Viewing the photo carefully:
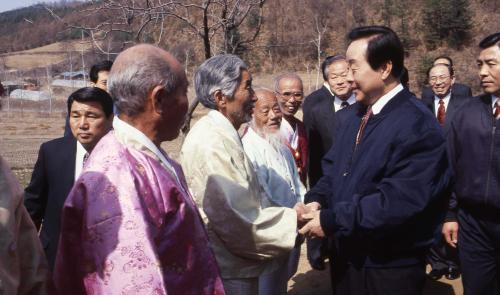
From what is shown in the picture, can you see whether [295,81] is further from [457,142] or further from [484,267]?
[484,267]

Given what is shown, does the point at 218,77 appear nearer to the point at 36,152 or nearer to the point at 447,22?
the point at 36,152

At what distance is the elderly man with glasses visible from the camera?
4.42m

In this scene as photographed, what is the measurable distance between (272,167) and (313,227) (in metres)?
0.74

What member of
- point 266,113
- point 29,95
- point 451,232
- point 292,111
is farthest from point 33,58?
point 451,232

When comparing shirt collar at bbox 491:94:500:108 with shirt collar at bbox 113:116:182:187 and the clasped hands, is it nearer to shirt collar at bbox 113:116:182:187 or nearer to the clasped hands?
the clasped hands

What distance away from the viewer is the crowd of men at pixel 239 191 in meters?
1.47

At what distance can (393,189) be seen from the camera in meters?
2.23

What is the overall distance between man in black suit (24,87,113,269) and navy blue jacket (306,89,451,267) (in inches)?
58.9

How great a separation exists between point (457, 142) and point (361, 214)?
4.21 feet

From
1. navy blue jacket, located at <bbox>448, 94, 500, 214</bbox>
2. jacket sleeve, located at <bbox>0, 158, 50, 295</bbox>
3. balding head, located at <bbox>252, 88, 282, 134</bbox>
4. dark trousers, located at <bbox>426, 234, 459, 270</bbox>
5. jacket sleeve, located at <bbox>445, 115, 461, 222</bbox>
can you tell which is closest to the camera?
jacket sleeve, located at <bbox>0, 158, 50, 295</bbox>

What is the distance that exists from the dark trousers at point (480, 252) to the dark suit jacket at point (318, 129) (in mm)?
1784

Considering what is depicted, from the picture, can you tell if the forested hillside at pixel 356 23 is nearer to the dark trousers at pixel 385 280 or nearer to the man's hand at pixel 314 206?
the man's hand at pixel 314 206

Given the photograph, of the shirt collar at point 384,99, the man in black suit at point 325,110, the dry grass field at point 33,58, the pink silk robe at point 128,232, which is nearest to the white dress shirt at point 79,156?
the pink silk robe at point 128,232

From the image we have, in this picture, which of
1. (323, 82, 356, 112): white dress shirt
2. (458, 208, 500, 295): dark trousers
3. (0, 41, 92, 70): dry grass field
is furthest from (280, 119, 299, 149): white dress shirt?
(0, 41, 92, 70): dry grass field
